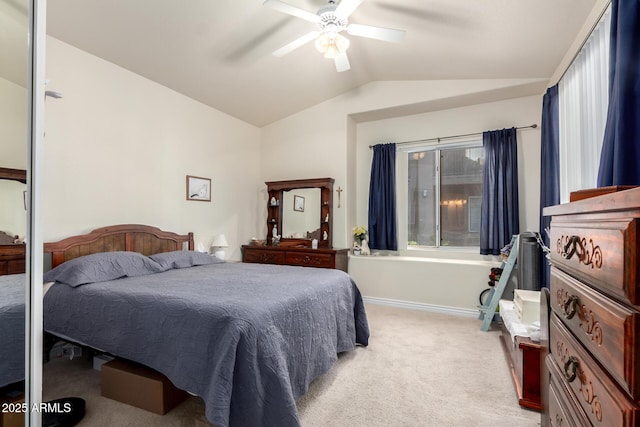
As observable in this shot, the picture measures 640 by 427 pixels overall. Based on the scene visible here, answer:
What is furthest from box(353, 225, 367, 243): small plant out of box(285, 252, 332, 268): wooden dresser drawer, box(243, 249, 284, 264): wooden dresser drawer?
box(243, 249, 284, 264): wooden dresser drawer

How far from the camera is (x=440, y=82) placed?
13.1 ft

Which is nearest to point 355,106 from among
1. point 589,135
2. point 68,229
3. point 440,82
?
point 440,82

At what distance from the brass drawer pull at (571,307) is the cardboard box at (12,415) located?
173 cm

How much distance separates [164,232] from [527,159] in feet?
14.9

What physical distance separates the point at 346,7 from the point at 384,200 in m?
2.79

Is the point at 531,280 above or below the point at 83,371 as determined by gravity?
above

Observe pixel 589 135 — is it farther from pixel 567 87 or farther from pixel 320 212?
pixel 320 212

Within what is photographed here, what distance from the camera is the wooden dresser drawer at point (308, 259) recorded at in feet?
14.1

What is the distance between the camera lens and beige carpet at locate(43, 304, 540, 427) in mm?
1837

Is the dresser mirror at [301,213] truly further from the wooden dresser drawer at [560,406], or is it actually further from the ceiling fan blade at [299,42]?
the wooden dresser drawer at [560,406]

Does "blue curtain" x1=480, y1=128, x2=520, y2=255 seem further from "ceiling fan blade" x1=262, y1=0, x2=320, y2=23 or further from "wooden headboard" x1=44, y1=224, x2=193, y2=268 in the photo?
"wooden headboard" x1=44, y1=224, x2=193, y2=268

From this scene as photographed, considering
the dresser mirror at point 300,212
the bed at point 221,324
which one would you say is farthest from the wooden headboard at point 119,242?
the dresser mirror at point 300,212

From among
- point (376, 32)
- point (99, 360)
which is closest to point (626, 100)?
point (376, 32)

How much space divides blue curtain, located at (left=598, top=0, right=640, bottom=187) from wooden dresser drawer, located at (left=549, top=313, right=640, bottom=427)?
39.9 inches
